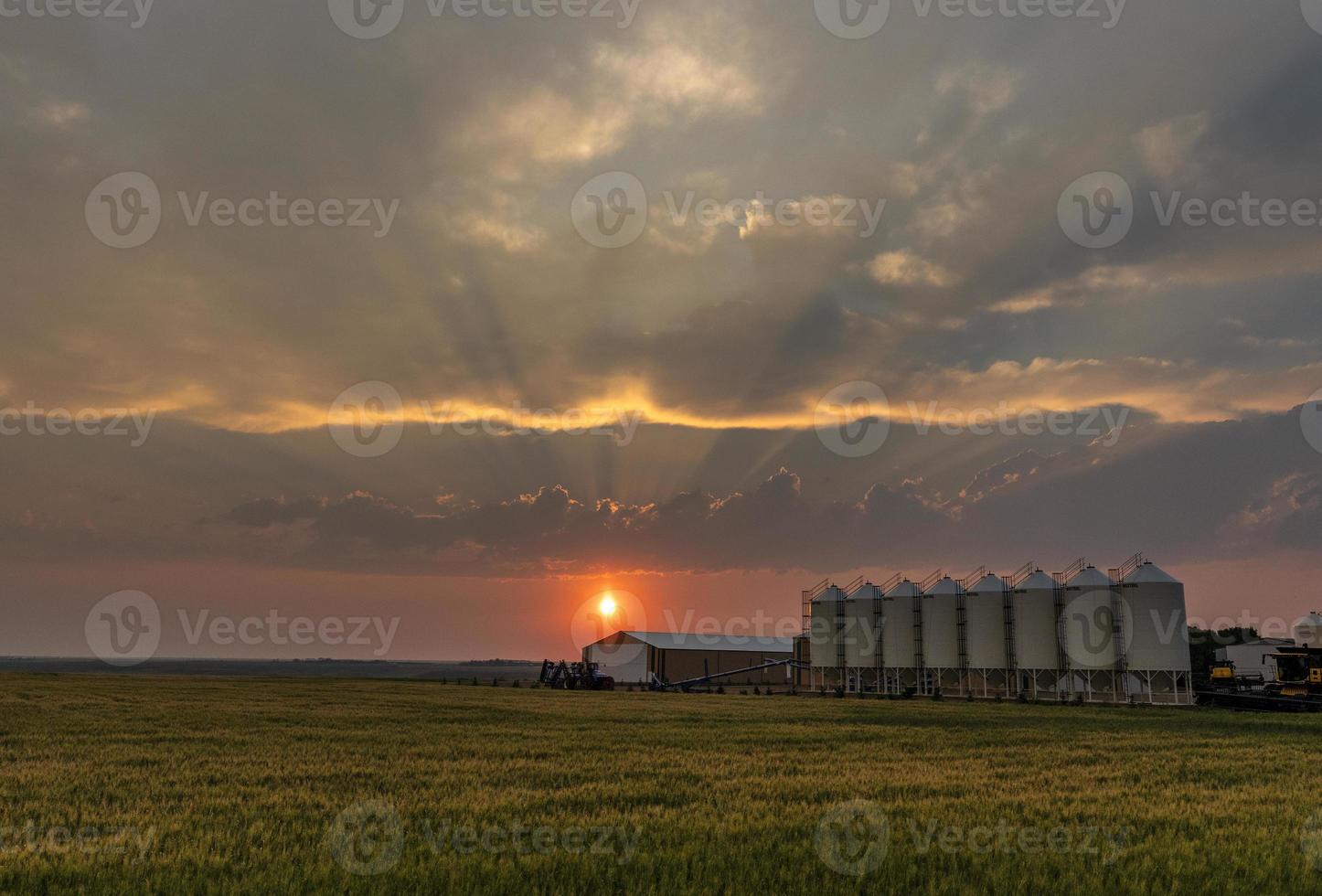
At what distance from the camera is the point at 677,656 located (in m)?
113

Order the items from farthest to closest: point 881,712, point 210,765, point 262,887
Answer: point 881,712, point 210,765, point 262,887

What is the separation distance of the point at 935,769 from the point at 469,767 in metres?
11.4

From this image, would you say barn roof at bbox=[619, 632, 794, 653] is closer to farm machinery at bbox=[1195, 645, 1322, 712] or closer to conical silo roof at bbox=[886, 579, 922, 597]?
conical silo roof at bbox=[886, 579, 922, 597]

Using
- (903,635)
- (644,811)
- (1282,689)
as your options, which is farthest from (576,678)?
(644,811)

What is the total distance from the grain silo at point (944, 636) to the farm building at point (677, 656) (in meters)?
35.8

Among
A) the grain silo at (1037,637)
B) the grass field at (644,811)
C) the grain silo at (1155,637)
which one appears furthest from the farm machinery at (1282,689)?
the grass field at (644,811)

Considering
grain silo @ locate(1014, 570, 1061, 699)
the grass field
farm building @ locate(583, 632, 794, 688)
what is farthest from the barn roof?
the grass field

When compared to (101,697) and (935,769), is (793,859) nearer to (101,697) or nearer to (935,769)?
(935,769)

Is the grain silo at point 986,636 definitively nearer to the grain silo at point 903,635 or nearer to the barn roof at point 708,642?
the grain silo at point 903,635

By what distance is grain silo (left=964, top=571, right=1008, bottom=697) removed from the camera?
7919 centimetres

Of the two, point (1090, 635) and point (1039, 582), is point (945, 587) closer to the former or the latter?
point (1039, 582)

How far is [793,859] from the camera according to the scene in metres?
12.6

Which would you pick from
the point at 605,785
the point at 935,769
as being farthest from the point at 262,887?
the point at 935,769

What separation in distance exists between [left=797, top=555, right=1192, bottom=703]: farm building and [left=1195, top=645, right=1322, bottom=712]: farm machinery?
3159mm
